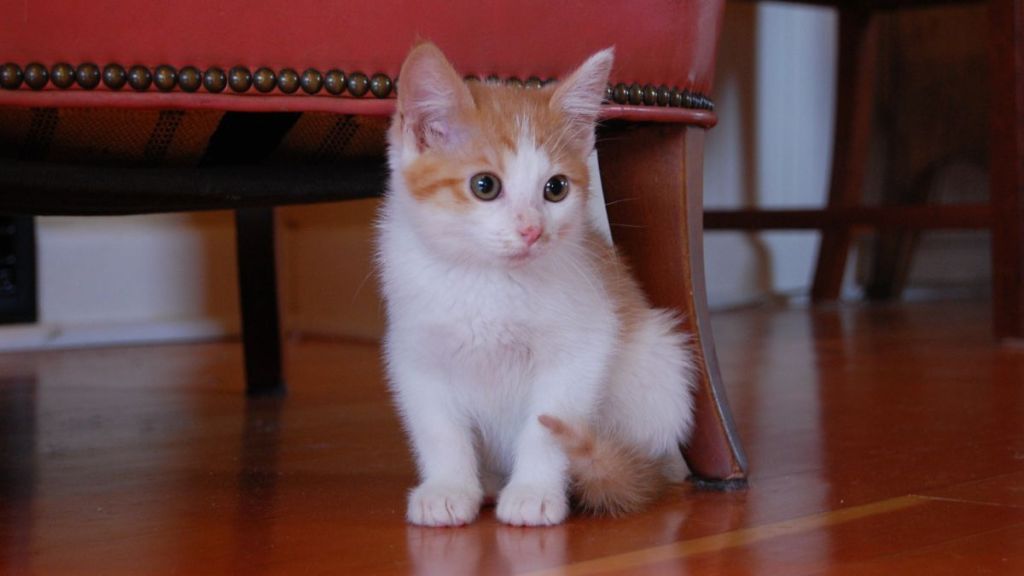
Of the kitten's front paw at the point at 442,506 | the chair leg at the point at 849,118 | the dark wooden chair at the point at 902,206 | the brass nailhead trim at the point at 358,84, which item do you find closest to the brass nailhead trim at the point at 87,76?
the brass nailhead trim at the point at 358,84

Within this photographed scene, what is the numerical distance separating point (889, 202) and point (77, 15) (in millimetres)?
3481

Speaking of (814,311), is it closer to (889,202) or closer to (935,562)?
(889,202)

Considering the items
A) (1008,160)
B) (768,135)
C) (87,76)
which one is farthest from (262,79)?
(768,135)

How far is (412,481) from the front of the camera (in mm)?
1280

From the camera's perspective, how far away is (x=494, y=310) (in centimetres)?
109

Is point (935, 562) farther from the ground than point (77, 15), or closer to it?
closer to it

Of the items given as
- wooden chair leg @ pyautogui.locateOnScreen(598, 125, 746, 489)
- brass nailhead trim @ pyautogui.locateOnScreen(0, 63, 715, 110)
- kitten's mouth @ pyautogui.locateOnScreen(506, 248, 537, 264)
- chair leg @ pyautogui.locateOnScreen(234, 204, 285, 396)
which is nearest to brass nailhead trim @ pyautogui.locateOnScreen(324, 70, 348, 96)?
brass nailhead trim @ pyautogui.locateOnScreen(0, 63, 715, 110)

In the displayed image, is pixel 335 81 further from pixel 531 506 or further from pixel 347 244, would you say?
pixel 347 244

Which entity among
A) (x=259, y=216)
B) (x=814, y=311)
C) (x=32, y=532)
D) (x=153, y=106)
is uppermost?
(x=153, y=106)

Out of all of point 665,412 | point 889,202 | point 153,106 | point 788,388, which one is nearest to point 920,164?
point 889,202

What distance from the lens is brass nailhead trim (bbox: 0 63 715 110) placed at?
0.99m

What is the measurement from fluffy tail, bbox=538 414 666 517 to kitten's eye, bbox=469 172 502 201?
0.66ft

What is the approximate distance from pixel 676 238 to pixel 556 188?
178 millimetres

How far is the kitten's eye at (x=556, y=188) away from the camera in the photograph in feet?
3.63
